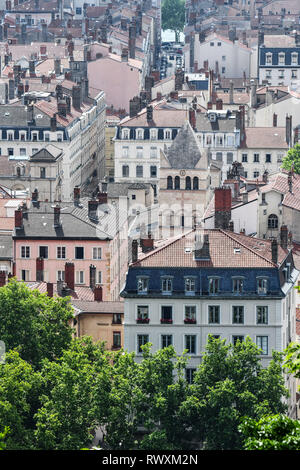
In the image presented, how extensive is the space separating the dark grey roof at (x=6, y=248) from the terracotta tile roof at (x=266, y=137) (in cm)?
5721

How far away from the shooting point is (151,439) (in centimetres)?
9162

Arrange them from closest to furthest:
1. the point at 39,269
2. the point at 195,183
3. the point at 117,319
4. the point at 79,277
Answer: the point at 117,319 < the point at 39,269 < the point at 79,277 < the point at 195,183

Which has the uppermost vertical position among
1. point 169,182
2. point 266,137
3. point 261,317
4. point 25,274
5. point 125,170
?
point 261,317

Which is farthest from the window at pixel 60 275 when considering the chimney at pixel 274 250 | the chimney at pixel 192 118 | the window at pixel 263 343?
the chimney at pixel 192 118

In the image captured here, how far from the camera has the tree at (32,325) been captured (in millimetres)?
105812

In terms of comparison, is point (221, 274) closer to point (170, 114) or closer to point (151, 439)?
point (151, 439)

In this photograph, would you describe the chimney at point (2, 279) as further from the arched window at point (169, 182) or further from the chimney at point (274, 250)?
the arched window at point (169, 182)

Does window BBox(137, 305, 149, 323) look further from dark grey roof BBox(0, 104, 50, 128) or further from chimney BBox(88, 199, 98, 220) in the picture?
dark grey roof BBox(0, 104, 50, 128)

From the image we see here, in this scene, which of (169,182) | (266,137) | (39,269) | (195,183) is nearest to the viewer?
(39,269)

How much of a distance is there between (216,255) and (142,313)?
5.55m

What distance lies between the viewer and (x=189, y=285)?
343 feet

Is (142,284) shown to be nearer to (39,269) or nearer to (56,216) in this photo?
(39,269)

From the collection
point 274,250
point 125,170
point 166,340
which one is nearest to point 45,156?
point 125,170

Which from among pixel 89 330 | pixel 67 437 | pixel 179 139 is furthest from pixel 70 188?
pixel 67 437
